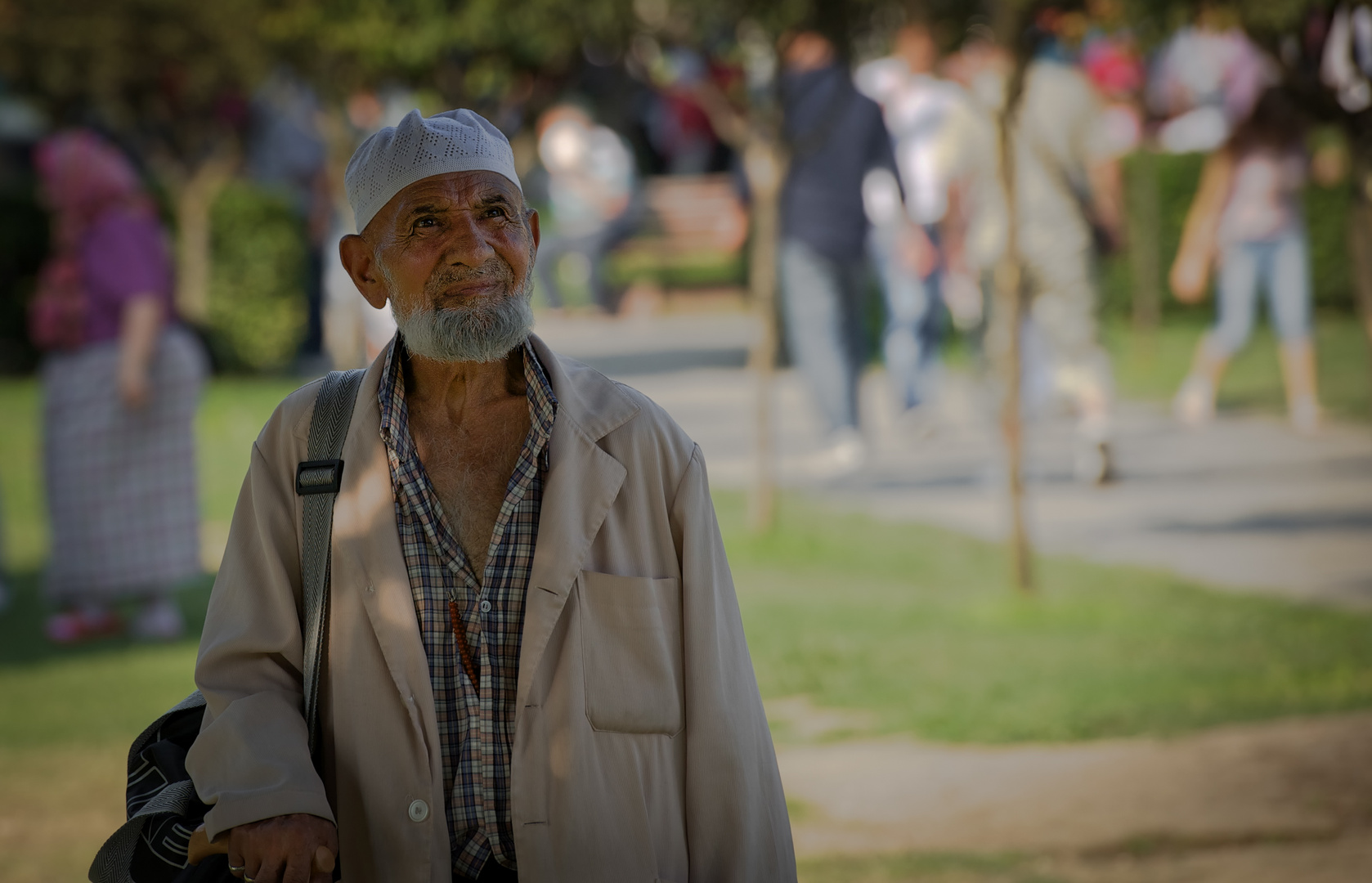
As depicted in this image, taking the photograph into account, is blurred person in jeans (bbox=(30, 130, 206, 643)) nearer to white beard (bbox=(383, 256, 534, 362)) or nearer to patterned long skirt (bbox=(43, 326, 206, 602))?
patterned long skirt (bbox=(43, 326, 206, 602))

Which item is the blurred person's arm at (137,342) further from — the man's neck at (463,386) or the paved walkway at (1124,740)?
the man's neck at (463,386)

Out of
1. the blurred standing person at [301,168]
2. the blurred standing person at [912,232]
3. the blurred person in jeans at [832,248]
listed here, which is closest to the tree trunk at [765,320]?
the blurred person in jeans at [832,248]

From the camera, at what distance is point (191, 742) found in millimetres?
2480

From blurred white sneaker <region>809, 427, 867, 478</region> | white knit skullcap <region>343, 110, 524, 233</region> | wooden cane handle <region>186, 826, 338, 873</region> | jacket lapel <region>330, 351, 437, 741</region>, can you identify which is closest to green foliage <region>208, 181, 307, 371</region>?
blurred white sneaker <region>809, 427, 867, 478</region>

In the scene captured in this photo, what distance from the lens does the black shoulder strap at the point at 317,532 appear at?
238cm

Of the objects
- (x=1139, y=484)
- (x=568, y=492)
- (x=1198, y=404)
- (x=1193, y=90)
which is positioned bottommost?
(x=1139, y=484)

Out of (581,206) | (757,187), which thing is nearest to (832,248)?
(757,187)

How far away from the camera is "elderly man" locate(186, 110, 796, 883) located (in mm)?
2301

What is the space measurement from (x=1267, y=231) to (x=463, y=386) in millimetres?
9197

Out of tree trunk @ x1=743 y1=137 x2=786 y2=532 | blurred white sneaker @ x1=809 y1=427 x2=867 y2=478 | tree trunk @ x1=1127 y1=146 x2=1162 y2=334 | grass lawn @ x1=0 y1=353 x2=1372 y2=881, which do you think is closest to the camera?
grass lawn @ x1=0 y1=353 x2=1372 y2=881

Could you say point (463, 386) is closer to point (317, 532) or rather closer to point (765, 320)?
point (317, 532)

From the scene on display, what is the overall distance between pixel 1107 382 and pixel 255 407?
325 inches

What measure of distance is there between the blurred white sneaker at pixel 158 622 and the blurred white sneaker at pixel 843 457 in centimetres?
443

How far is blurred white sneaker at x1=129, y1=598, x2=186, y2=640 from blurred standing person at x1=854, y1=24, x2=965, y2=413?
20.2ft
